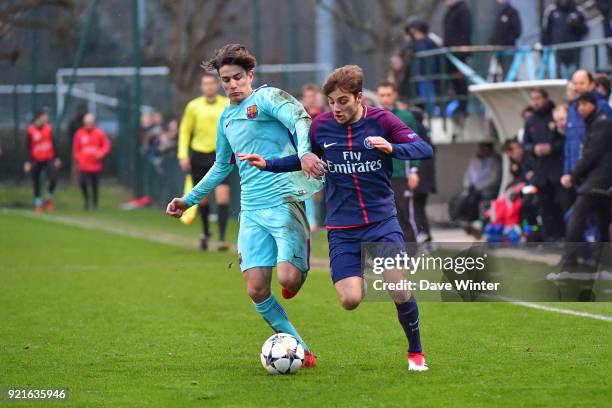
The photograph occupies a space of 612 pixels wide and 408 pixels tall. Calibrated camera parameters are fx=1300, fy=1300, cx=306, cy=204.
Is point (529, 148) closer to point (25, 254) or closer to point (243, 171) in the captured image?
point (25, 254)

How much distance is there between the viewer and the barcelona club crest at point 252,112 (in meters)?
8.38

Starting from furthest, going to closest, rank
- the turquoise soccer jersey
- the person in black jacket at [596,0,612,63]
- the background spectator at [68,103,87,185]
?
1. the background spectator at [68,103,87,185]
2. the person in black jacket at [596,0,612,63]
3. the turquoise soccer jersey

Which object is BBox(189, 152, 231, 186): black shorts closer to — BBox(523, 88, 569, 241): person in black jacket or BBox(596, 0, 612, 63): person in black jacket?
BBox(523, 88, 569, 241): person in black jacket

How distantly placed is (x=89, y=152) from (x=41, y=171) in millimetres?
1179

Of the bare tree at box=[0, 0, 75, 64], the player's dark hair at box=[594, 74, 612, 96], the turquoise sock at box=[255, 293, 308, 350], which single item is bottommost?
the turquoise sock at box=[255, 293, 308, 350]

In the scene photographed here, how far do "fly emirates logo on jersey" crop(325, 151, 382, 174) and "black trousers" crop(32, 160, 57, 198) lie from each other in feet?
65.7

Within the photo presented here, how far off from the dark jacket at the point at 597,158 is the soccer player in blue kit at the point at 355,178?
18.5 feet

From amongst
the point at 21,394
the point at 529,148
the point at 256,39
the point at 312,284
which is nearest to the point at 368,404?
the point at 21,394

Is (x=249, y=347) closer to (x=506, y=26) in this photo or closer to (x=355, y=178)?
(x=355, y=178)

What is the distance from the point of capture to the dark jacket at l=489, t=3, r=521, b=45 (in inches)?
762

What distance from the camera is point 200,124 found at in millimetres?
16016

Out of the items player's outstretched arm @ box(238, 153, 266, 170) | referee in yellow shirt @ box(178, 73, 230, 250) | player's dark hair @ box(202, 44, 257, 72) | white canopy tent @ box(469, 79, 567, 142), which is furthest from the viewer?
white canopy tent @ box(469, 79, 567, 142)

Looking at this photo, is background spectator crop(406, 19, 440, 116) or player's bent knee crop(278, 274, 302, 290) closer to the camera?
player's bent knee crop(278, 274, 302, 290)

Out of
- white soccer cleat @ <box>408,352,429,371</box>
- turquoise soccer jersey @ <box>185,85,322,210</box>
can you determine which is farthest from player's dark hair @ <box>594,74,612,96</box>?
white soccer cleat @ <box>408,352,429,371</box>
